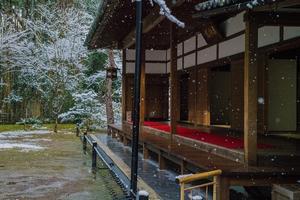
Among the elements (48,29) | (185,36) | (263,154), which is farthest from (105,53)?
(263,154)

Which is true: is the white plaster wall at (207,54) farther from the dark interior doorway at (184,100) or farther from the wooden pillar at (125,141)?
the dark interior doorway at (184,100)

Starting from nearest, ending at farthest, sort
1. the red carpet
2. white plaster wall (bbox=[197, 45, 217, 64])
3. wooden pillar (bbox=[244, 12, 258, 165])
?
wooden pillar (bbox=[244, 12, 258, 165]), the red carpet, white plaster wall (bbox=[197, 45, 217, 64])

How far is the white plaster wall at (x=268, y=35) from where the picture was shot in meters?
8.65

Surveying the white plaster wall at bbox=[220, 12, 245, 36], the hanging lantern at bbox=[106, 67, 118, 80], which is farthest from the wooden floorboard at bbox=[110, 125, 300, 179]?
the hanging lantern at bbox=[106, 67, 118, 80]

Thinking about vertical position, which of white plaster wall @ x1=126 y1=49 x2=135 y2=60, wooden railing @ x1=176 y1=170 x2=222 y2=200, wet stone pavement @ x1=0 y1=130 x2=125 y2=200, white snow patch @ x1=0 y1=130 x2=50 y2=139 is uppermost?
white plaster wall @ x1=126 y1=49 x2=135 y2=60

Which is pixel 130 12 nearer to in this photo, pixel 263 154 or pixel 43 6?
pixel 263 154

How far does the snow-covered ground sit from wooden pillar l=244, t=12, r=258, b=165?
1045 centimetres

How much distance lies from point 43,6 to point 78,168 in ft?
55.1

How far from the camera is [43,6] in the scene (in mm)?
25922

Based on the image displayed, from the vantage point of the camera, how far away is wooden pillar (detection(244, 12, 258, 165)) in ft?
20.4

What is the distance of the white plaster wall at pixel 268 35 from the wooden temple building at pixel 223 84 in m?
0.02

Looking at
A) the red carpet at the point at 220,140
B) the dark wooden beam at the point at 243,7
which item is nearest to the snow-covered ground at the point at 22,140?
the red carpet at the point at 220,140

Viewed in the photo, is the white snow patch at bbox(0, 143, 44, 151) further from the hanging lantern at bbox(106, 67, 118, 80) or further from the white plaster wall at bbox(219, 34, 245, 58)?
the white plaster wall at bbox(219, 34, 245, 58)

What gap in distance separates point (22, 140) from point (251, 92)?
14.4 m
